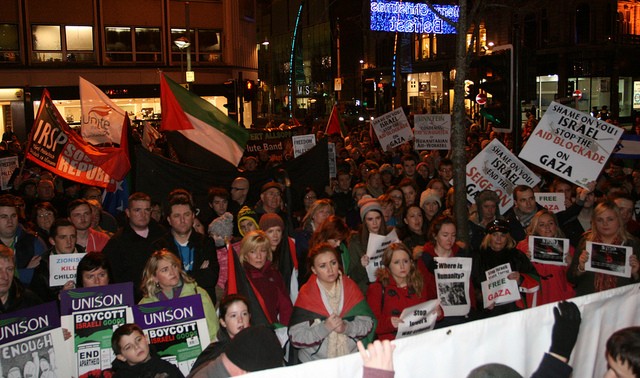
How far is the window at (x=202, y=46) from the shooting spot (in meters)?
34.5

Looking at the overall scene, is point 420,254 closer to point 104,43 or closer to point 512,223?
point 512,223

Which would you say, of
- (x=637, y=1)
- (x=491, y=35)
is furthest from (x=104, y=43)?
(x=637, y=1)

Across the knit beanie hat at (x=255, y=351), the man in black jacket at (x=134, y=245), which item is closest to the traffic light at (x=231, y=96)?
the man in black jacket at (x=134, y=245)

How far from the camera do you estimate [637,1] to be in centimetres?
4675

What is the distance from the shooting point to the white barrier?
2945mm

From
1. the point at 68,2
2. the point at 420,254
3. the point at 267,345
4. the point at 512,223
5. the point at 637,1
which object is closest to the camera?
the point at 267,345

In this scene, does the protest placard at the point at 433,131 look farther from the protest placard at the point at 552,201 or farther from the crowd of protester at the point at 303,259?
the protest placard at the point at 552,201

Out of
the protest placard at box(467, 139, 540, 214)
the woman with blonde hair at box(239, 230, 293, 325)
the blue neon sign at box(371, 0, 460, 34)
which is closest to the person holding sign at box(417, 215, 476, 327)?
the woman with blonde hair at box(239, 230, 293, 325)

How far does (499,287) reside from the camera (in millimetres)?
5820

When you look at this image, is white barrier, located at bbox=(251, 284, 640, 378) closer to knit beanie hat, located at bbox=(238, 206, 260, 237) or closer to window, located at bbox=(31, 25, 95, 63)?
knit beanie hat, located at bbox=(238, 206, 260, 237)

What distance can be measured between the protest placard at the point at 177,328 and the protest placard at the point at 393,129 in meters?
10.9

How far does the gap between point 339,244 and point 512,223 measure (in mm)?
2394

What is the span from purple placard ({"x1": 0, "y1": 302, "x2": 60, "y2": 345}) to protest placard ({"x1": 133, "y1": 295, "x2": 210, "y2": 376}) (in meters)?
0.58

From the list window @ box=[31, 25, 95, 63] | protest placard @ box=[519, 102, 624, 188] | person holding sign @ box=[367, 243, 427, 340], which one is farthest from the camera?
window @ box=[31, 25, 95, 63]
